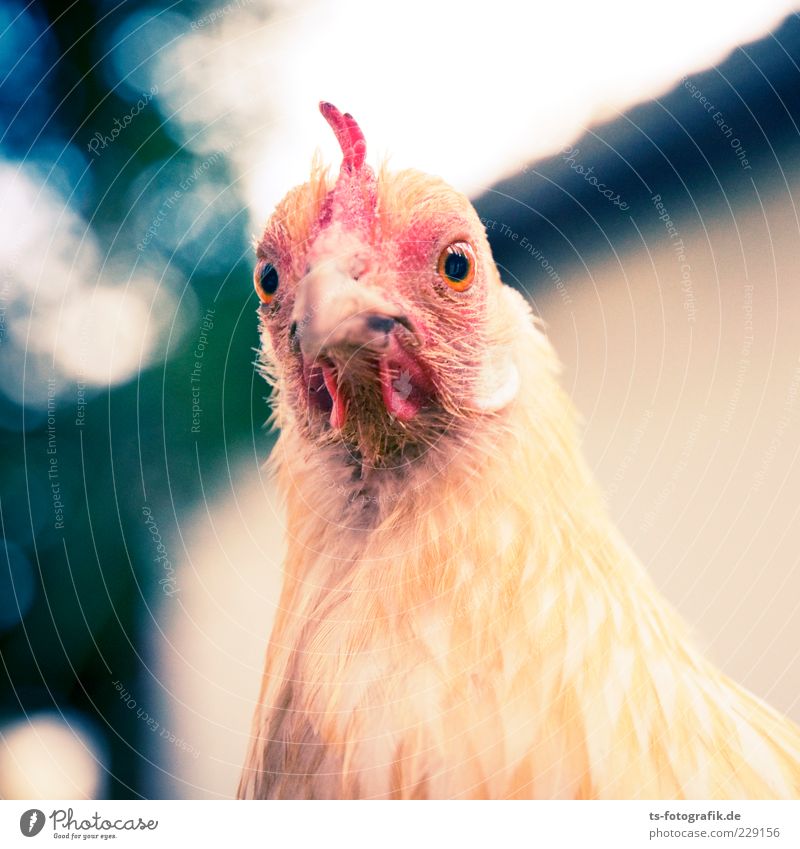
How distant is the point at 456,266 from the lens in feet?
2.51

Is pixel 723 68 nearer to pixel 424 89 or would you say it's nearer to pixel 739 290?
pixel 739 290

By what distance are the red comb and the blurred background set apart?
0.20m

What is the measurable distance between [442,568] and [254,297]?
521mm

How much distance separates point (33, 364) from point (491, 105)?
2.57ft

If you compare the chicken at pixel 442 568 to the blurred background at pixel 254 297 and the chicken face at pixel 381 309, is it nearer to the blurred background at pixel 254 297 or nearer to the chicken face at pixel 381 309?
the chicken face at pixel 381 309

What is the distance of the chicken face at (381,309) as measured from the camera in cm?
71

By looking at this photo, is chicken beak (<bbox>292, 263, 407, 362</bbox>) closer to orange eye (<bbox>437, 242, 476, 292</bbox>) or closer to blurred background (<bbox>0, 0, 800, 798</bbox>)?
orange eye (<bbox>437, 242, 476, 292</bbox>)

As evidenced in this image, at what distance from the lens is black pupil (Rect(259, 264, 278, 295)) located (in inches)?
31.0
